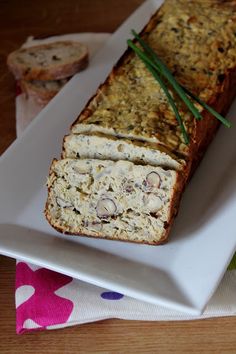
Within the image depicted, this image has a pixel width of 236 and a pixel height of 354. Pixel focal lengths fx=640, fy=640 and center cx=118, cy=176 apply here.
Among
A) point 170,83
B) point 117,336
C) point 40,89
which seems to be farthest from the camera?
point 40,89

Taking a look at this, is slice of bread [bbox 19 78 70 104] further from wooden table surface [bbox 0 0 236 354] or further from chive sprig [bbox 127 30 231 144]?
wooden table surface [bbox 0 0 236 354]

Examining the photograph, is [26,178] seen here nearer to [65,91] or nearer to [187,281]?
[65,91]

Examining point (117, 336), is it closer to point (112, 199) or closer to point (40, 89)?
point (112, 199)

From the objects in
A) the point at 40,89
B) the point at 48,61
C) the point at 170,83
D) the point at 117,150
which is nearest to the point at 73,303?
the point at 117,150

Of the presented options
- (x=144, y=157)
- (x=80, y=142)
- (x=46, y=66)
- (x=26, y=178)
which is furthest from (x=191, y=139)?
(x=46, y=66)

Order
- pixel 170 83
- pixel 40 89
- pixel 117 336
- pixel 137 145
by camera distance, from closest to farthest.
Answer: pixel 117 336 → pixel 137 145 → pixel 170 83 → pixel 40 89

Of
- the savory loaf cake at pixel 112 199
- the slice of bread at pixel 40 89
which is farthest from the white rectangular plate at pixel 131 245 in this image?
the slice of bread at pixel 40 89
